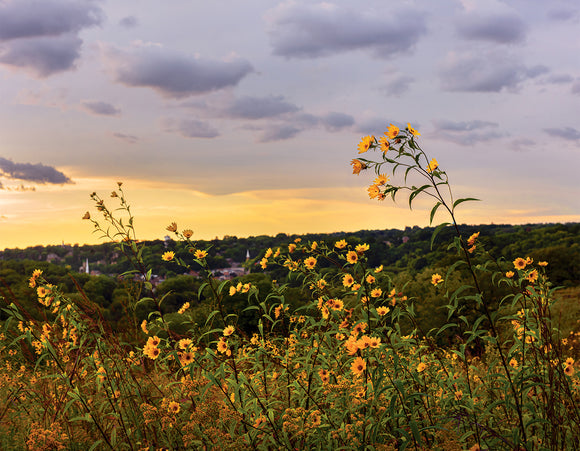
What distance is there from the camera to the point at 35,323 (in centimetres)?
402

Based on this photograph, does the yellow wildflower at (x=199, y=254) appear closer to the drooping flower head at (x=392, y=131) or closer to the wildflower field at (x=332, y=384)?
the wildflower field at (x=332, y=384)

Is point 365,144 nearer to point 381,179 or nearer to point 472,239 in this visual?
point 381,179

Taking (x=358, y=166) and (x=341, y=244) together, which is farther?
(x=341, y=244)

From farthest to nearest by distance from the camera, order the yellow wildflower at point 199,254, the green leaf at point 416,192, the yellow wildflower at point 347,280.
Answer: the yellow wildflower at point 347,280 → the yellow wildflower at point 199,254 → the green leaf at point 416,192

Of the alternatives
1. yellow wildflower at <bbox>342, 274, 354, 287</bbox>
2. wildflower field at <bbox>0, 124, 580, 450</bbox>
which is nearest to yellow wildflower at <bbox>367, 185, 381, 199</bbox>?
wildflower field at <bbox>0, 124, 580, 450</bbox>

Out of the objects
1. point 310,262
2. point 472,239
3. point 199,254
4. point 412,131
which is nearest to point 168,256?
point 199,254

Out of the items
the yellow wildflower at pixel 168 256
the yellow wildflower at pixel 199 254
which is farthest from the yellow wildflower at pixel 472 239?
the yellow wildflower at pixel 168 256

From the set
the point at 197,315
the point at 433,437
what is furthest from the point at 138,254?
the point at 197,315

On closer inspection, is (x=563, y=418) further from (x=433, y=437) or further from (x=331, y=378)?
(x=331, y=378)

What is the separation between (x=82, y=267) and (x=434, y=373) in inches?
2205

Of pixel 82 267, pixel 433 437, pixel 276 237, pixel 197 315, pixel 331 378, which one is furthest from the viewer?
pixel 82 267

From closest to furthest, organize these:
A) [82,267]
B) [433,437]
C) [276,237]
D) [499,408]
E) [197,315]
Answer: [433,437] < [499,408] < [197,315] < [276,237] < [82,267]

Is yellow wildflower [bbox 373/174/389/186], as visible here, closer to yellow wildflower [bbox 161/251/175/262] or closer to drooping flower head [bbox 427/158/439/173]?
drooping flower head [bbox 427/158/439/173]

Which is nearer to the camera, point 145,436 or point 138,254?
point 138,254
